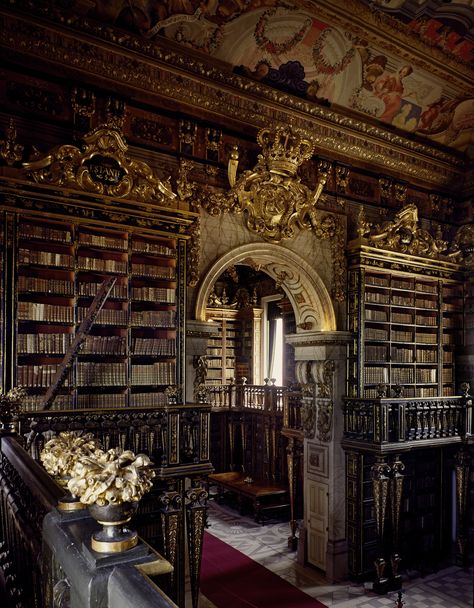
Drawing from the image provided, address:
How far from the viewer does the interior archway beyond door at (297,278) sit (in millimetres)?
6547

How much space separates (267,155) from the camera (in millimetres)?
6449

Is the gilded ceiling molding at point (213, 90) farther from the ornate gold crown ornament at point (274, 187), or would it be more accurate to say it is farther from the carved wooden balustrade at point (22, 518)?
the carved wooden balustrade at point (22, 518)

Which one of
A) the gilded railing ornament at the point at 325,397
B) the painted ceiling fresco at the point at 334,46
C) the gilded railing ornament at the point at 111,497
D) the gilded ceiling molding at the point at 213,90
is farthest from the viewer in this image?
the gilded railing ornament at the point at 325,397

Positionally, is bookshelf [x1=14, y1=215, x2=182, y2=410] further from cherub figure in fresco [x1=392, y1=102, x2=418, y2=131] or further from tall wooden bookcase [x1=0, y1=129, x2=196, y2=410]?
cherub figure in fresco [x1=392, y1=102, x2=418, y2=131]

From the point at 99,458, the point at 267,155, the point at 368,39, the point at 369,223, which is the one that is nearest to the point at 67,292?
the point at 267,155

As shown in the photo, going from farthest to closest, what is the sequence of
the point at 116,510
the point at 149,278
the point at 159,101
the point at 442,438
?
the point at 442,438 < the point at 159,101 < the point at 149,278 < the point at 116,510

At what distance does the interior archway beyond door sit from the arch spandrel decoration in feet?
4.12

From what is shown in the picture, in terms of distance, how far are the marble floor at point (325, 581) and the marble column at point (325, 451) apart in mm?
284

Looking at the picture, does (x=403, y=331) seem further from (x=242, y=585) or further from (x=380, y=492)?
(x=242, y=585)

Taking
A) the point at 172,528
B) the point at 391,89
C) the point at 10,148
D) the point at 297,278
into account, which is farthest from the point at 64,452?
the point at 391,89

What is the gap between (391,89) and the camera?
7.39 metres

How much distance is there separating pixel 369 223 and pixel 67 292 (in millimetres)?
4360

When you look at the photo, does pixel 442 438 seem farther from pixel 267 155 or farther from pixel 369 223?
pixel 267 155

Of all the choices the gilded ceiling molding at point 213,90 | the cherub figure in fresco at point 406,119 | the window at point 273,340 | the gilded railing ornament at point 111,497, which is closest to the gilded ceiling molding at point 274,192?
the gilded ceiling molding at point 213,90
